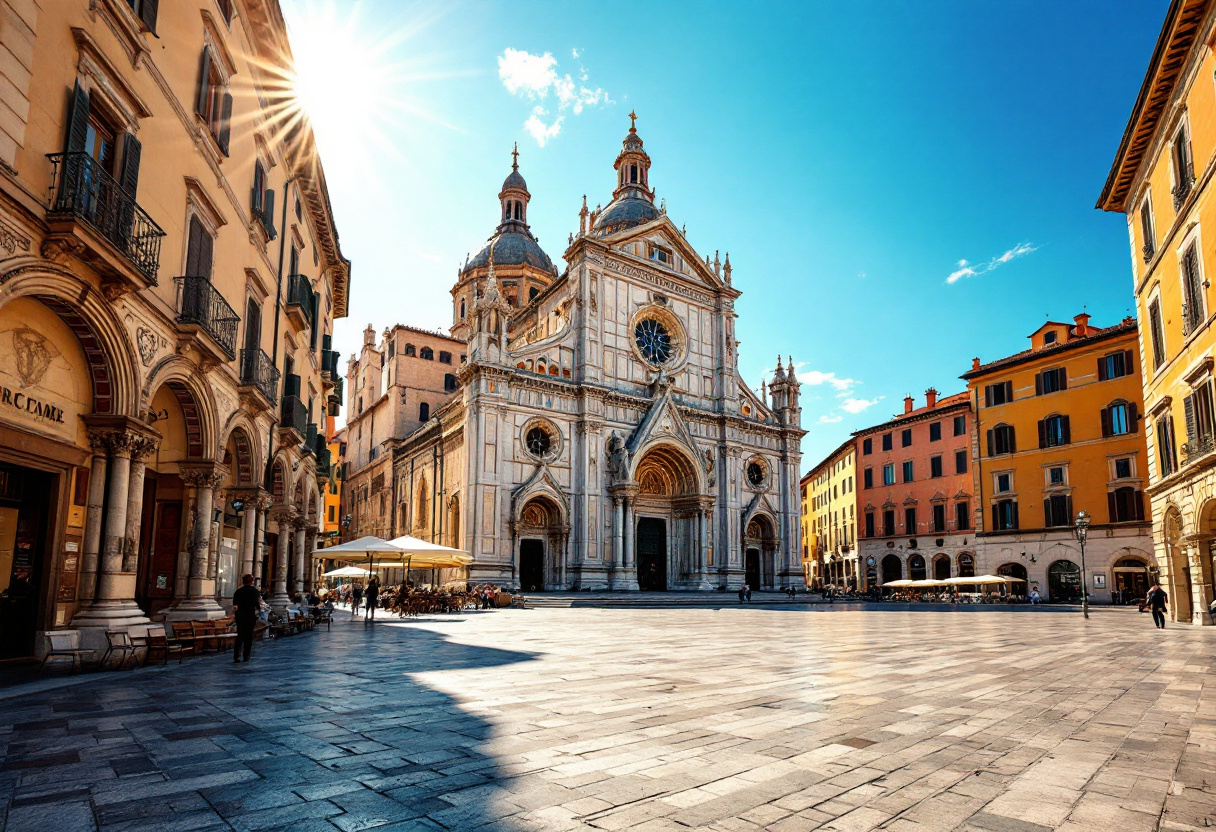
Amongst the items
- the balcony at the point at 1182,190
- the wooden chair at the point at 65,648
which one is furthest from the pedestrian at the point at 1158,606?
the wooden chair at the point at 65,648

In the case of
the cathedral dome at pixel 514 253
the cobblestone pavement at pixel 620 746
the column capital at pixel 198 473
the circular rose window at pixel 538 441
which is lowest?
the cobblestone pavement at pixel 620 746

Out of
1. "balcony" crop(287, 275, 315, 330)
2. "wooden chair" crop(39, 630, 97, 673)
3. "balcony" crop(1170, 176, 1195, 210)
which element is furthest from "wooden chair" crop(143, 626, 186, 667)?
"balcony" crop(1170, 176, 1195, 210)

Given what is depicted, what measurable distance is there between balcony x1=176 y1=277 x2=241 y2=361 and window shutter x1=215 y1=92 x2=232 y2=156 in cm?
309

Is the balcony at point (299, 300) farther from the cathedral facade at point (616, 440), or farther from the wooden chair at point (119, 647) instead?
the cathedral facade at point (616, 440)

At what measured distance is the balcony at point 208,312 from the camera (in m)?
13.3

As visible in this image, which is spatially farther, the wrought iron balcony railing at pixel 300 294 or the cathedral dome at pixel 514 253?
the cathedral dome at pixel 514 253

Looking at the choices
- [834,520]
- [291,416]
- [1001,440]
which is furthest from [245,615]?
[834,520]

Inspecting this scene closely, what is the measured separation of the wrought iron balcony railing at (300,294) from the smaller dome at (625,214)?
2798cm

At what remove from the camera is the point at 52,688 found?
9203mm

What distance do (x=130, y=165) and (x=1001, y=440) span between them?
45.9 metres

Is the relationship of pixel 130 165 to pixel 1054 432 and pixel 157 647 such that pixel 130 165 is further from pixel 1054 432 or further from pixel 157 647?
pixel 1054 432

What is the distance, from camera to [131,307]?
1148 centimetres

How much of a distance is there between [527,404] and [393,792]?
32.7 m

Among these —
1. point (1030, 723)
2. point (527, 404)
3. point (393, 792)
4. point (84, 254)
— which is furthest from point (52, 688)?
point (527, 404)
